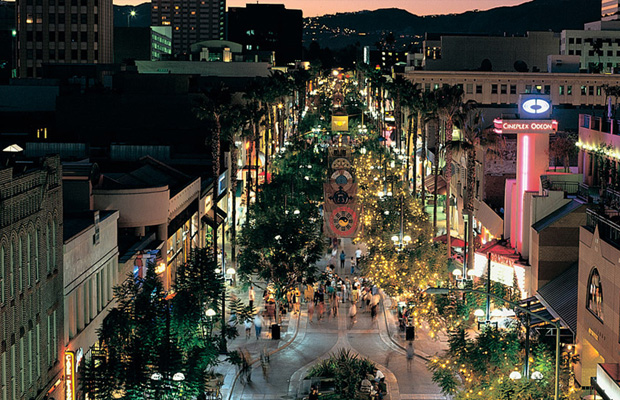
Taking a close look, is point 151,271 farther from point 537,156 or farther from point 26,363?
point 537,156

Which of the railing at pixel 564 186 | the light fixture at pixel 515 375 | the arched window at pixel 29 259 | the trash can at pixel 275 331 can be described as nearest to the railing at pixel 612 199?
the railing at pixel 564 186

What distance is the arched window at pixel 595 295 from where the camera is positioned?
34.7m

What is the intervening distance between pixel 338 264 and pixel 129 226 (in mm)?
23624

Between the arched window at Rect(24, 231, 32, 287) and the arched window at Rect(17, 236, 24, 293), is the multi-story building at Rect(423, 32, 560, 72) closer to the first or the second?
the arched window at Rect(24, 231, 32, 287)

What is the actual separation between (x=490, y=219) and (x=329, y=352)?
20717 mm

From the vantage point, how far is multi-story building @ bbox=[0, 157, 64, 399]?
2859 cm

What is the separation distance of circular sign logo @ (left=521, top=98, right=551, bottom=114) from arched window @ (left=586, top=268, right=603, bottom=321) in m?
19.9

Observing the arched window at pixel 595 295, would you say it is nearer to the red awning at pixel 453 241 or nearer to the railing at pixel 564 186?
the railing at pixel 564 186

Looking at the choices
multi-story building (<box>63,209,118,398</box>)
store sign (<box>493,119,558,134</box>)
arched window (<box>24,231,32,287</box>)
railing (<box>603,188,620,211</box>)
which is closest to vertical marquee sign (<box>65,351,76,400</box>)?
multi-story building (<box>63,209,118,398</box>)

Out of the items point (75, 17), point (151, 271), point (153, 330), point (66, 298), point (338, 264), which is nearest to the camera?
point (153, 330)

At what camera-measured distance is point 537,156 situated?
54031 millimetres

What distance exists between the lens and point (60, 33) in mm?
151875

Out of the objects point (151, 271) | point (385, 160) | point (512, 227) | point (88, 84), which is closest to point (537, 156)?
point (512, 227)

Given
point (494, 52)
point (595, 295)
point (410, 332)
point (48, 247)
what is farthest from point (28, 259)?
point (494, 52)
